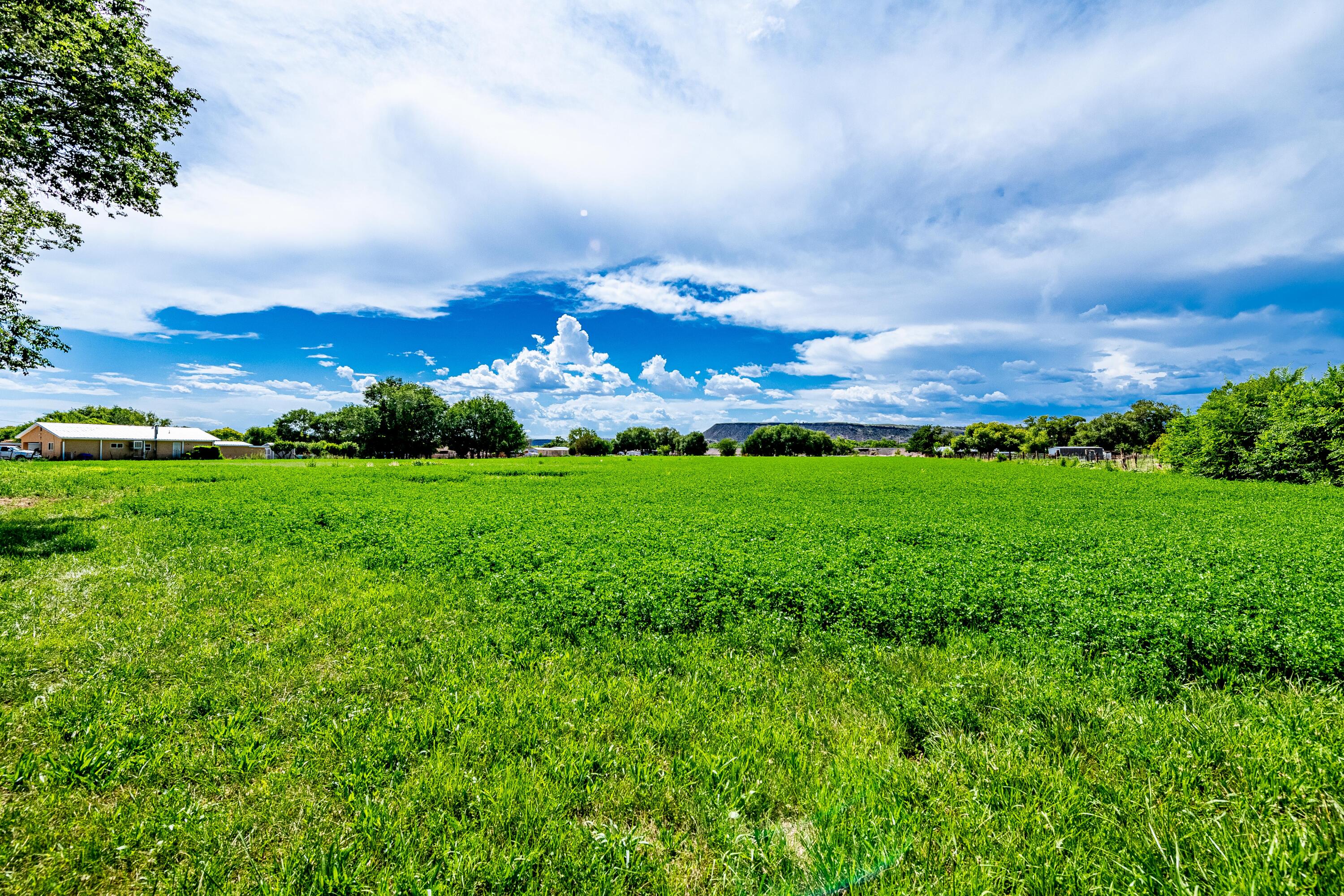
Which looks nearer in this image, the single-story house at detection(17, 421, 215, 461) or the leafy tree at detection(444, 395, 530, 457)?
the single-story house at detection(17, 421, 215, 461)

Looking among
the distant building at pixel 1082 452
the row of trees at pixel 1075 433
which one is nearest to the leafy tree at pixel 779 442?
the row of trees at pixel 1075 433

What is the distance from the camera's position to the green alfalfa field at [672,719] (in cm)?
329

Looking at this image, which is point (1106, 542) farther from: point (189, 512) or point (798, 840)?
point (189, 512)

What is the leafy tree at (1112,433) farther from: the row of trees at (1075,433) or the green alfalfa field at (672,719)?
the green alfalfa field at (672,719)

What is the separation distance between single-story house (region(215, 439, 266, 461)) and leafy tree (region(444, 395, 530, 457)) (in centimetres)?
3918

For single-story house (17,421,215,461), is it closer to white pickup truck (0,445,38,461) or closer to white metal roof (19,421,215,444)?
white metal roof (19,421,215,444)

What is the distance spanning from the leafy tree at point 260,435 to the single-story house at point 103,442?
30.4 metres

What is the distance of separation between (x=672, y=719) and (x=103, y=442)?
437ft

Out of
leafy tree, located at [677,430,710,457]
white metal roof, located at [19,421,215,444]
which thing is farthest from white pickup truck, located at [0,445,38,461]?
leafy tree, located at [677,430,710,457]

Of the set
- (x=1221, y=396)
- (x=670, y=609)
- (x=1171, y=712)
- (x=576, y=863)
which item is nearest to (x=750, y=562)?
(x=670, y=609)

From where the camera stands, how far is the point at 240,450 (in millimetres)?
113000

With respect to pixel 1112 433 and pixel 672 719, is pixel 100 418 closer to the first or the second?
pixel 672 719

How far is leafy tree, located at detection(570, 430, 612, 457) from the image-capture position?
174500mm

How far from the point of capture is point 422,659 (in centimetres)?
648
